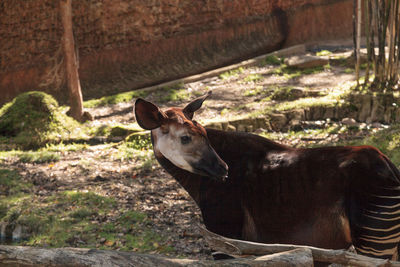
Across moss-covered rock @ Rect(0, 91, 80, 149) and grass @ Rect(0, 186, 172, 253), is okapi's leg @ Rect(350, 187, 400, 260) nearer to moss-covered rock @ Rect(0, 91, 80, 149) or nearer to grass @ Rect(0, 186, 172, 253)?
grass @ Rect(0, 186, 172, 253)

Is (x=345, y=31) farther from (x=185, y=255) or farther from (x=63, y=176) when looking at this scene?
(x=185, y=255)

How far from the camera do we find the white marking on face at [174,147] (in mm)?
2883

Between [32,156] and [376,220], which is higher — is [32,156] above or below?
below

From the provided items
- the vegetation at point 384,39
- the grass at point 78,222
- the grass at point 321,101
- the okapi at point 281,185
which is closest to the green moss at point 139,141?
the grass at point 78,222

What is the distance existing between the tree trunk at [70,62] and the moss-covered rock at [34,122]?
28.6 inches

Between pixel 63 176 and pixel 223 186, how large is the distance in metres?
3.88

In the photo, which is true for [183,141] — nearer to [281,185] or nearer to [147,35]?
[281,185]

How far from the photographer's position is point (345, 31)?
47.4 ft

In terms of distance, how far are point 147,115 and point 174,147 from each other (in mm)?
244

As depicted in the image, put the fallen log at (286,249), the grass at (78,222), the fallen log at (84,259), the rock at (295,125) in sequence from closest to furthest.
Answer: the fallen log at (84,259)
the fallen log at (286,249)
the grass at (78,222)
the rock at (295,125)

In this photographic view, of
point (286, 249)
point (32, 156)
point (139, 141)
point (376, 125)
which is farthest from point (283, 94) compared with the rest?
point (286, 249)

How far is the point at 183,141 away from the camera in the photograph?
2.87 meters

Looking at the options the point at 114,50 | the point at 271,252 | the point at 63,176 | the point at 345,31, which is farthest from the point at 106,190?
the point at 345,31

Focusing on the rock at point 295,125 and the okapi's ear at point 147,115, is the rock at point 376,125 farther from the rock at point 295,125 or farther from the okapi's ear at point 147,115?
the okapi's ear at point 147,115
